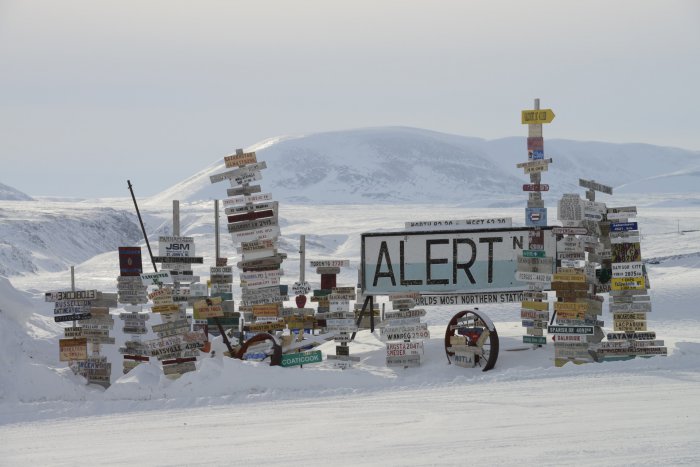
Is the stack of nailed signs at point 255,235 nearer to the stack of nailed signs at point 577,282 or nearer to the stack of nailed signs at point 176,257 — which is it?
the stack of nailed signs at point 176,257

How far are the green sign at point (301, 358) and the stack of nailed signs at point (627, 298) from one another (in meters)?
5.10

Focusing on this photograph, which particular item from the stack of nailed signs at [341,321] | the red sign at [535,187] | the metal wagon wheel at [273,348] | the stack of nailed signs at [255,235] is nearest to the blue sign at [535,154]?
the red sign at [535,187]

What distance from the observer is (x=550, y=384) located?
13883 mm

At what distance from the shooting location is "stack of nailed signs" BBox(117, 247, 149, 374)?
59.1 feet

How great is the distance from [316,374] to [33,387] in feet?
15.9

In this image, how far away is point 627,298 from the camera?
1678cm

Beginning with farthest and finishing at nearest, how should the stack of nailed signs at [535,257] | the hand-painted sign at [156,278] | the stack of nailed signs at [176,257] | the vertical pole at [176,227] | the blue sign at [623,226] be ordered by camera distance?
the stack of nailed signs at [176,257] → the vertical pole at [176,227] → the stack of nailed signs at [535,257] → the hand-painted sign at [156,278] → the blue sign at [623,226]

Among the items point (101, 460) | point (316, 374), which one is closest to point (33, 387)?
point (316, 374)

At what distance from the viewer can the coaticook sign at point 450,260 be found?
18656 millimetres

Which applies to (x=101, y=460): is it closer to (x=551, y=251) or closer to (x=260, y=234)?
(x=260, y=234)

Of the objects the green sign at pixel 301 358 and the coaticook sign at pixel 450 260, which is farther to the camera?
Result: the coaticook sign at pixel 450 260

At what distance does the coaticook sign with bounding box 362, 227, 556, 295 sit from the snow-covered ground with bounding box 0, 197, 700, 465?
4.02 feet

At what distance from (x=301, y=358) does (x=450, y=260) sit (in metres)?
3.80

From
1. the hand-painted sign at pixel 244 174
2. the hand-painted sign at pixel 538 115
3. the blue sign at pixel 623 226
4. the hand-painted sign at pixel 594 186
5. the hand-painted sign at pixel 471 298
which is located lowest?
the hand-painted sign at pixel 471 298
